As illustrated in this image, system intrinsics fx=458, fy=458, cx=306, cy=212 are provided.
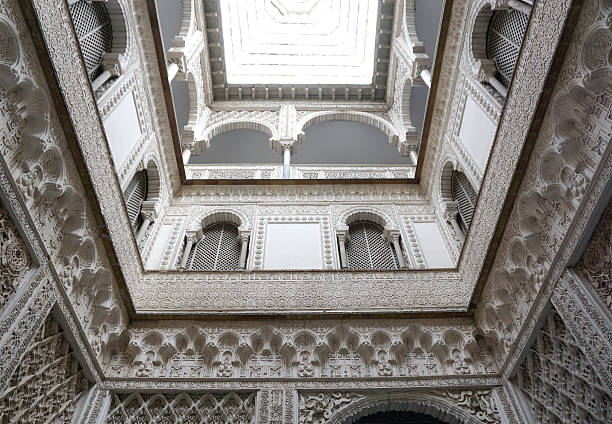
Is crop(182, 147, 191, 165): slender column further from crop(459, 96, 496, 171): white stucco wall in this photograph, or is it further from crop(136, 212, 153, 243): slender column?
crop(459, 96, 496, 171): white stucco wall

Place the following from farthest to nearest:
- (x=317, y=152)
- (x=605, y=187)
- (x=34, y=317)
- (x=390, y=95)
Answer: (x=317, y=152) → (x=390, y=95) → (x=34, y=317) → (x=605, y=187)

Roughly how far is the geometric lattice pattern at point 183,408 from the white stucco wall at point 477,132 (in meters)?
3.43

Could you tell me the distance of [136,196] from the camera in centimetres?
571

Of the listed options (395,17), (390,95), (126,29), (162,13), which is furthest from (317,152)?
(126,29)

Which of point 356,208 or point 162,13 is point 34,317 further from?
point 162,13

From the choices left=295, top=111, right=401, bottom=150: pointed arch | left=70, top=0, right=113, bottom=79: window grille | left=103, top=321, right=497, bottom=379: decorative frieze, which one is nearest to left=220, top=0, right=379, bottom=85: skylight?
left=295, top=111, right=401, bottom=150: pointed arch

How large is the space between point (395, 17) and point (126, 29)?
5.43m

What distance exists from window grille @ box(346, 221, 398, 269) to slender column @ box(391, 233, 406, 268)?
6cm

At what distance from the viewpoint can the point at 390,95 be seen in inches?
363

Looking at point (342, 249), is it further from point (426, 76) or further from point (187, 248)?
point (426, 76)

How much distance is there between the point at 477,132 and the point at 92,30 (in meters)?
4.24

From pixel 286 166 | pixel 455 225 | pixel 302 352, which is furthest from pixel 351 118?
pixel 302 352

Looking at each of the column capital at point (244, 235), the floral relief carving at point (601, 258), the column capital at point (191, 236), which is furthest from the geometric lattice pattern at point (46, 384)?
the floral relief carving at point (601, 258)

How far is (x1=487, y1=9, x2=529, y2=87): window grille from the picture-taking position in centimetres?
488
